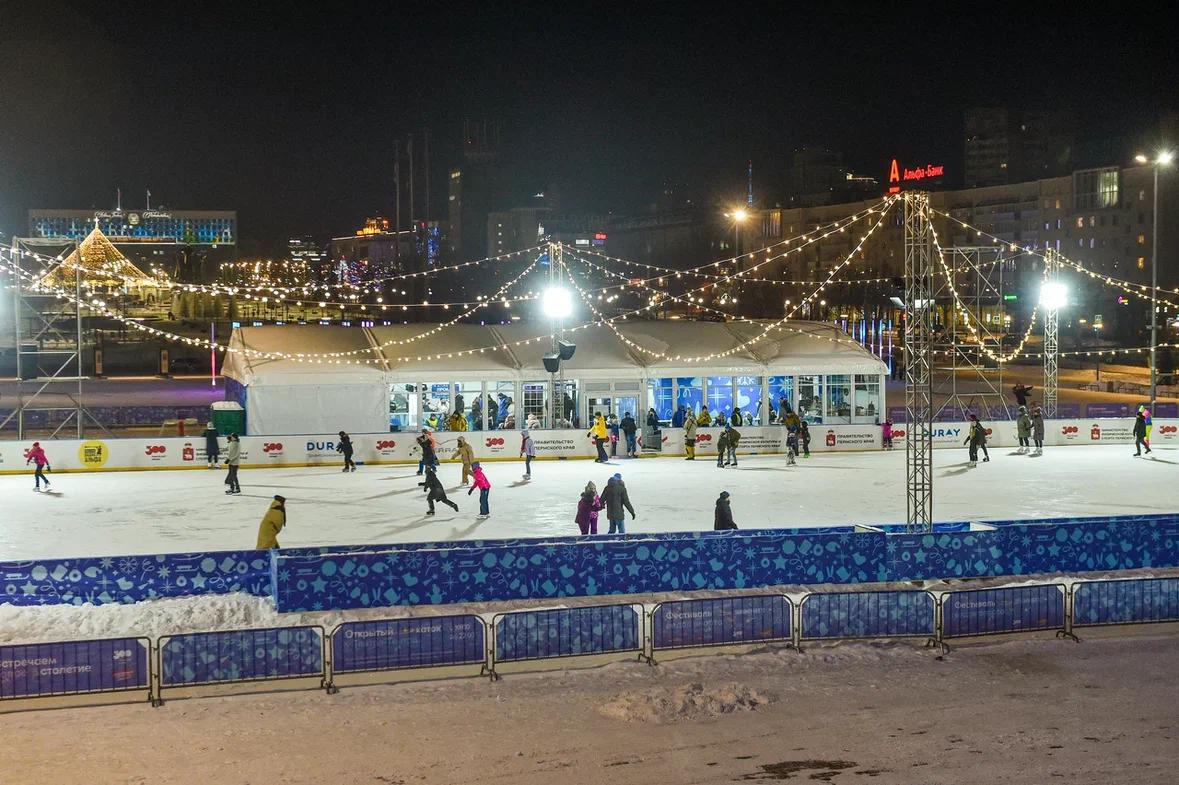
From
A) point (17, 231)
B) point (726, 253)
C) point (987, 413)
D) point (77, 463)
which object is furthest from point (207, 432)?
point (17, 231)

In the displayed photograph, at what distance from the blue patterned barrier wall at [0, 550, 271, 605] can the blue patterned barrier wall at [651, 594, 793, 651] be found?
16.7 feet

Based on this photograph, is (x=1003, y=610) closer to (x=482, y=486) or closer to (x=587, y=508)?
(x=587, y=508)

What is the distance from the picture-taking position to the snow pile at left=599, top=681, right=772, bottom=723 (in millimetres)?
10648

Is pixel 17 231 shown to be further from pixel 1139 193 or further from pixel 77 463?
pixel 77 463

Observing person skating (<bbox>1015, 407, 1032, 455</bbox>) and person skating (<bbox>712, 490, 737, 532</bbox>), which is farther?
person skating (<bbox>1015, 407, 1032, 455</bbox>)

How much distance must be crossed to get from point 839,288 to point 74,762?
9639 centimetres

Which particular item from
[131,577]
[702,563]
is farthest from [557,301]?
[131,577]

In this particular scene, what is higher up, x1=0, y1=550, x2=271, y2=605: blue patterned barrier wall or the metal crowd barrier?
x1=0, y1=550, x2=271, y2=605: blue patterned barrier wall

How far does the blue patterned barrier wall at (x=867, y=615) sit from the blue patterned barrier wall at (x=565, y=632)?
197 centimetres

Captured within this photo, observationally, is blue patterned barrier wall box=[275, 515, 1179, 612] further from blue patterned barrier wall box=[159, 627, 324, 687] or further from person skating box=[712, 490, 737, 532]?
blue patterned barrier wall box=[159, 627, 324, 687]

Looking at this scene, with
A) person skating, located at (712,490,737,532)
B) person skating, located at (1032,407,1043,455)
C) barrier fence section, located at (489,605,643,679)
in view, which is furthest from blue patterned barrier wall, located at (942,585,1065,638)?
person skating, located at (1032,407,1043,455)

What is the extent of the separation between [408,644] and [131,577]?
178 inches

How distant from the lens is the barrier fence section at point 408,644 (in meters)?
11.8

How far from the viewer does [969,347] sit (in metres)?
32.1
